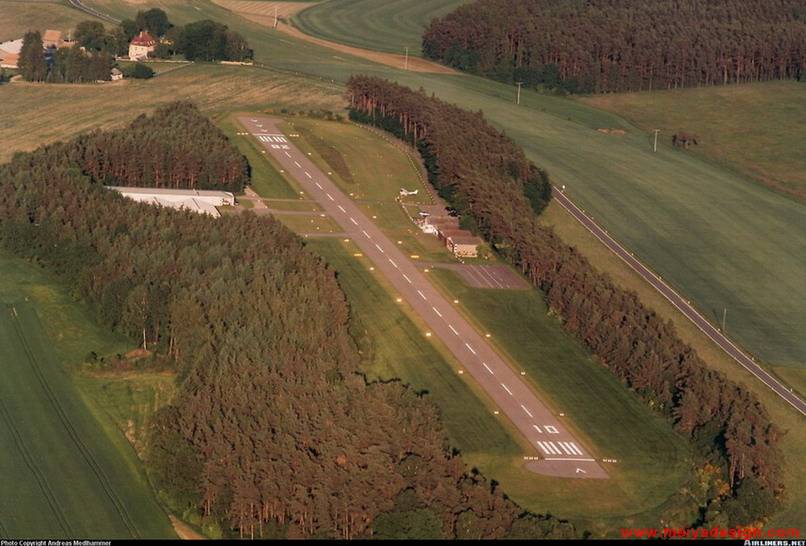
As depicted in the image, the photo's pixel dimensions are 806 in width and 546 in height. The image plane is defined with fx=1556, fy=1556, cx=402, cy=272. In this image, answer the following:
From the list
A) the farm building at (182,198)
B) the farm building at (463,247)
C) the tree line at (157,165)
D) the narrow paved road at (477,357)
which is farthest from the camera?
the tree line at (157,165)

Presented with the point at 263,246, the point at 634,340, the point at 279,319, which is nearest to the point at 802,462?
the point at 634,340

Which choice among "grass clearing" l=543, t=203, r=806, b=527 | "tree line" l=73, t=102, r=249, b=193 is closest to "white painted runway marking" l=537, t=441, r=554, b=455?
"grass clearing" l=543, t=203, r=806, b=527

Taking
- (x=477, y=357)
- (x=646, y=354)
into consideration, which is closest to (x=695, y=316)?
(x=646, y=354)

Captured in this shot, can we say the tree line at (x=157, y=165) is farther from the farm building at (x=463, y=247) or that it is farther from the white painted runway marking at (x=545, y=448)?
the white painted runway marking at (x=545, y=448)

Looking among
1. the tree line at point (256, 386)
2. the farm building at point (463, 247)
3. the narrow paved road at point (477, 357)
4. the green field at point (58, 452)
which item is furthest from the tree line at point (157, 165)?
the green field at point (58, 452)

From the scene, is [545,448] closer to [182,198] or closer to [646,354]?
[646,354]

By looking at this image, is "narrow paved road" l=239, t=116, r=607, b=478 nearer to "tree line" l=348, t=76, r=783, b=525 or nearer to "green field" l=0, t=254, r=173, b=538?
"tree line" l=348, t=76, r=783, b=525
